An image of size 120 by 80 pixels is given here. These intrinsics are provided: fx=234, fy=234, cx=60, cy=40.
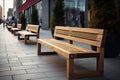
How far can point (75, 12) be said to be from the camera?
20.4 metres

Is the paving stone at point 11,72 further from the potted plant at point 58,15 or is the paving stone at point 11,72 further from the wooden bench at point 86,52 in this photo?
the potted plant at point 58,15

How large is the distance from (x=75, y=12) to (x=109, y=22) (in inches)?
545

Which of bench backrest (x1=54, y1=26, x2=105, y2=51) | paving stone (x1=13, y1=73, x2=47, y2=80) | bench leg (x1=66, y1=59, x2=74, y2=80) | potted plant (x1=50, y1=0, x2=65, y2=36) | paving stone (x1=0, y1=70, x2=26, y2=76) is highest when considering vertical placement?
potted plant (x1=50, y1=0, x2=65, y2=36)

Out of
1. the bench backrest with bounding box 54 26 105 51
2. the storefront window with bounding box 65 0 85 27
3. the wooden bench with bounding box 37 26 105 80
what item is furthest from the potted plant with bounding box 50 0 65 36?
the wooden bench with bounding box 37 26 105 80

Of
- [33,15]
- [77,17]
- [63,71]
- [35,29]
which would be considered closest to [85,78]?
[63,71]

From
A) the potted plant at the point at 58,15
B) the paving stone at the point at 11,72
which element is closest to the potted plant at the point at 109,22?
the paving stone at the point at 11,72

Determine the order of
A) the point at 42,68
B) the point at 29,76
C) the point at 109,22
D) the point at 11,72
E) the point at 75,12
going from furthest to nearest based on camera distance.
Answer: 1. the point at 75,12
2. the point at 109,22
3. the point at 42,68
4. the point at 11,72
5. the point at 29,76

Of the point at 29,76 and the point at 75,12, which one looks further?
the point at 75,12

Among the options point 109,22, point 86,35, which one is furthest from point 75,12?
point 86,35

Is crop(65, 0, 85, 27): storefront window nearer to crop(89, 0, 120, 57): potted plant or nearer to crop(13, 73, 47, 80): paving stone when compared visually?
crop(89, 0, 120, 57): potted plant

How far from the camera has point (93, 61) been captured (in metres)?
6.41

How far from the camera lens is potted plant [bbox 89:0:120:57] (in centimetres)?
665

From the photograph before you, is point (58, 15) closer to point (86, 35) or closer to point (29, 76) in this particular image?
point (86, 35)

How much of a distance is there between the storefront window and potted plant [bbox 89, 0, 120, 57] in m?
11.4
